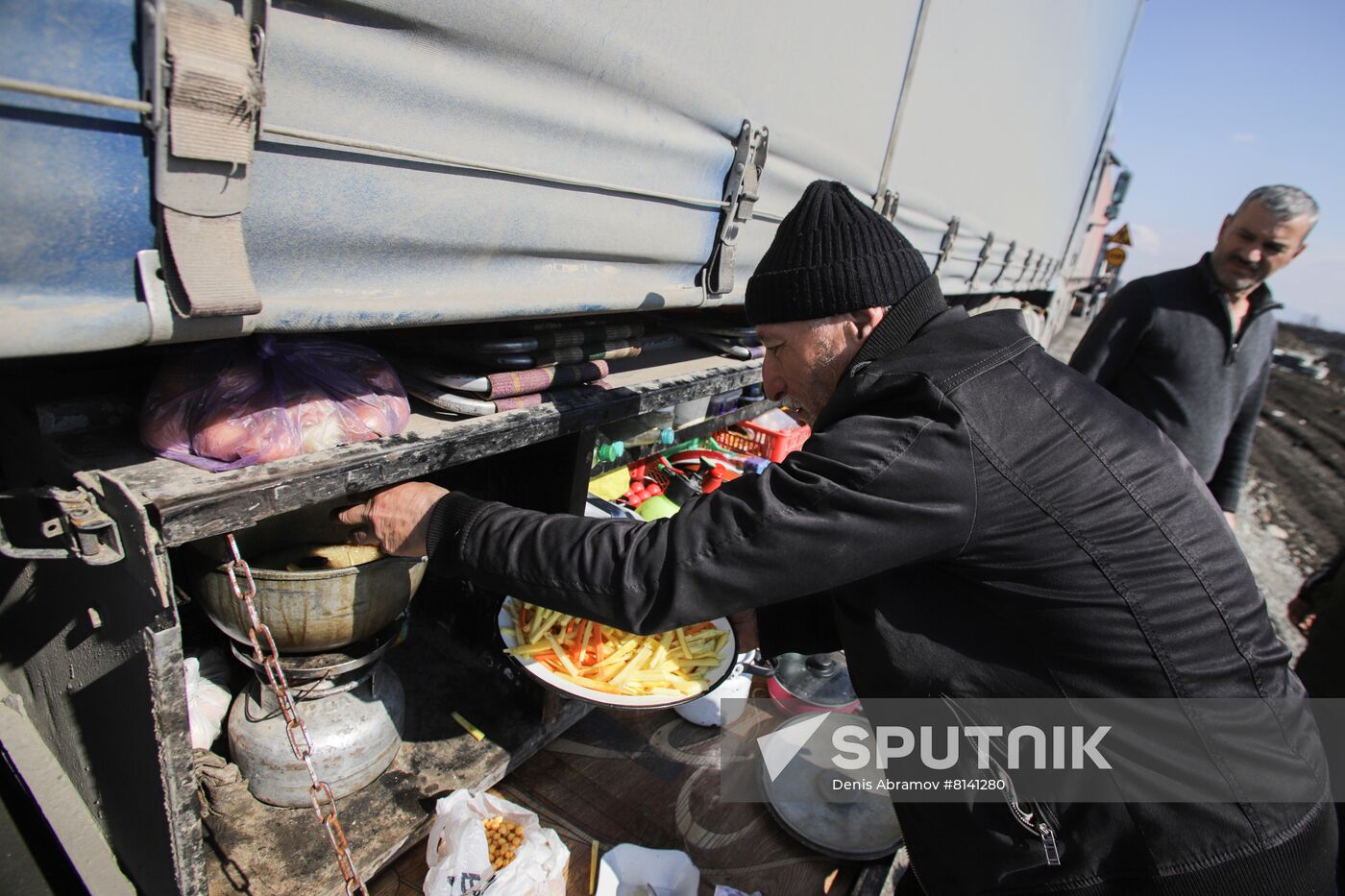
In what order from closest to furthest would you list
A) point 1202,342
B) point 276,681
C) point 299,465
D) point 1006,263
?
point 299,465 → point 276,681 → point 1202,342 → point 1006,263

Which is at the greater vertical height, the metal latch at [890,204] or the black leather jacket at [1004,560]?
the metal latch at [890,204]

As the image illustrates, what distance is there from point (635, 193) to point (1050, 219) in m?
7.94

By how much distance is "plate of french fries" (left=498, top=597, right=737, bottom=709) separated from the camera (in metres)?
2.22

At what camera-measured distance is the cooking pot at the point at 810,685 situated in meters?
3.16

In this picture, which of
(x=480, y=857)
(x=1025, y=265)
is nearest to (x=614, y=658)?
(x=480, y=857)

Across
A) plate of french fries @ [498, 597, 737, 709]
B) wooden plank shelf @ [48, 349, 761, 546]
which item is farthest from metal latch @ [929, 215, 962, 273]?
wooden plank shelf @ [48, 349, 761, 546]

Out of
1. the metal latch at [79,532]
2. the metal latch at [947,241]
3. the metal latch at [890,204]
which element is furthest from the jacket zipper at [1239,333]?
the metal latch at [79,532]

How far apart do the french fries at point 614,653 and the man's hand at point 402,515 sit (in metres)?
0.69

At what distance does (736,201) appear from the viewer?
7.54ft

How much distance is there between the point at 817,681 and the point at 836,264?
2.21 meters

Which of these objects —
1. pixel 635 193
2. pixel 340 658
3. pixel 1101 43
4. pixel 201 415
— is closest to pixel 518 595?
pixel 201 415

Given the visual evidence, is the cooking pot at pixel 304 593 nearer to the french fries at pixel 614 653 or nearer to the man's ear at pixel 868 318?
the french fries at pixel 614 653

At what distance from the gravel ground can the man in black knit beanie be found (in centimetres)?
146

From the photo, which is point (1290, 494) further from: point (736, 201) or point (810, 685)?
point (736, 201)
